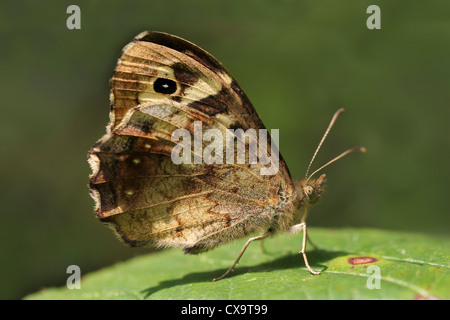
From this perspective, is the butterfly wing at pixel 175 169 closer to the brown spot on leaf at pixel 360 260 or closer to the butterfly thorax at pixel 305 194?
the butterfly thorax at pixel 305 194

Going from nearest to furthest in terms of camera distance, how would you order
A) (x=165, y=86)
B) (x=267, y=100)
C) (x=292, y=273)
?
1. (x=292, y=273)
2. (x=165, y=86)
3. (x=267, y=100)

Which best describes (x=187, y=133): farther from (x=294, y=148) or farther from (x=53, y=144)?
(x=53, y=144)

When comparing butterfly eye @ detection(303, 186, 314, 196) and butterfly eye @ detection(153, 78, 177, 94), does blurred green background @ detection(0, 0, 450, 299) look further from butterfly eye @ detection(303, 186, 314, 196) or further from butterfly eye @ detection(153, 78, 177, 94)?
butterfly eye @ detection(153, 78, 177, 94)

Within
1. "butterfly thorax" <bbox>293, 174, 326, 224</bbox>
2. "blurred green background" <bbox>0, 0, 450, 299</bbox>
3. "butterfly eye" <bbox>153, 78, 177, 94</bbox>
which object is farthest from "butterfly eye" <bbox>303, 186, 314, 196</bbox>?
"blurred green background" <bbox>0, 0, 450, 299</bbox>

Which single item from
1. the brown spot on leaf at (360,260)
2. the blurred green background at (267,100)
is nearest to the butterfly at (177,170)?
the brown spot on leaf at (360,260)

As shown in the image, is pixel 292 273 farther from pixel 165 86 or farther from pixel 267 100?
pixel 267 100

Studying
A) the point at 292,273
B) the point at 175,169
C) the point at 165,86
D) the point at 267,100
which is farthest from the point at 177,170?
the point at 267,100

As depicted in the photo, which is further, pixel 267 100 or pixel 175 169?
pixel 267 100
